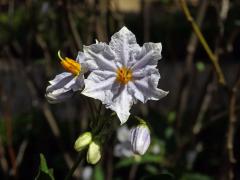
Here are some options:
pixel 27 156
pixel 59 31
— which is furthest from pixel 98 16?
pixel 27 156

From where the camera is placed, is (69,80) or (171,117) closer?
(69,80)

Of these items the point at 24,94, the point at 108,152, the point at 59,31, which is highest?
the point at 59,31

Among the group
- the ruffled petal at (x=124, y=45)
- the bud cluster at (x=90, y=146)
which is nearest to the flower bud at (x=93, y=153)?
the bud cluster at (x=90, y=146)

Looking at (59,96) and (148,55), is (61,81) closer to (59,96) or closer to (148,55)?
(59,96)

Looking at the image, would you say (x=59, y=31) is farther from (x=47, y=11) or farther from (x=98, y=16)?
(x=98, y=16)

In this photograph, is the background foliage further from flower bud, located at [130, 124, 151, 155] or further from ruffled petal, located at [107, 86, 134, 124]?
ruffled petal, located at [107, 86, 134, 124]

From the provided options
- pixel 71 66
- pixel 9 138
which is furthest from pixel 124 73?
pixel 9 138
